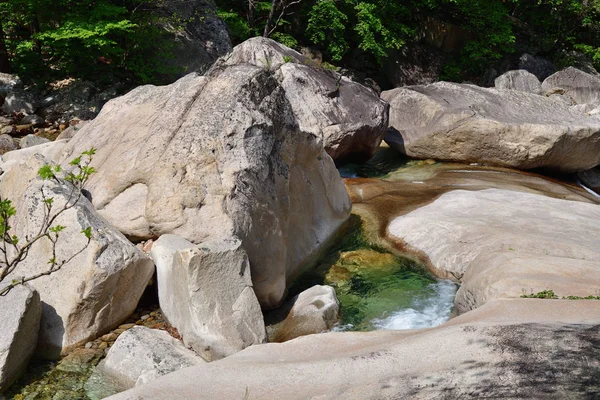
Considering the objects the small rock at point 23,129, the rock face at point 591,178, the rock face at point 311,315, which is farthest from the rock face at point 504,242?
the small rock at point 23,129

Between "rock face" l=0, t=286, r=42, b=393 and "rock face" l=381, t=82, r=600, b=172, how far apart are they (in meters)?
11.1

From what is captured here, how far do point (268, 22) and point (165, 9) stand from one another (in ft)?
11.0

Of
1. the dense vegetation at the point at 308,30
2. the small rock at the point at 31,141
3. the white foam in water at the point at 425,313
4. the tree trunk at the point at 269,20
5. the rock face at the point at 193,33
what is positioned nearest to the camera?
the white foam in water at the point at 425,313

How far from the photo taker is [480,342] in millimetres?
4598

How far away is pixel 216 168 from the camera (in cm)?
763

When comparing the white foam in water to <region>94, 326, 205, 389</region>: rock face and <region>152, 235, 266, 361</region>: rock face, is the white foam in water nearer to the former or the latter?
<region>152, 235, 266, 361</region>: rock face

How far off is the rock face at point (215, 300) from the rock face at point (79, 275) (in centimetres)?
57

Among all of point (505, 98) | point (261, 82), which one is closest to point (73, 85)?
point (261, 82)

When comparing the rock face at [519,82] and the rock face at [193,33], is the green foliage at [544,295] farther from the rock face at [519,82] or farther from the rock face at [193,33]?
the rock face at [519,82]

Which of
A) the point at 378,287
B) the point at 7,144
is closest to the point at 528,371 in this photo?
the point at 378,287

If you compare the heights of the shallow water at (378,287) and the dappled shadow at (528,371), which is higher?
the dappled shadow at (528,371)

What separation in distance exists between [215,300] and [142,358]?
0.94 m

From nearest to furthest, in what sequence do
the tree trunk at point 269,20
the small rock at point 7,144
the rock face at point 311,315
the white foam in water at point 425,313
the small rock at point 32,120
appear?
the rock face at point 311,315 < the white foam in water at point 425,313 < the small rock at point 7,144 < the small rock at point 32,120 < the tree trunk at point 269,20

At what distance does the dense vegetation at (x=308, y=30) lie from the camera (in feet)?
54.5
